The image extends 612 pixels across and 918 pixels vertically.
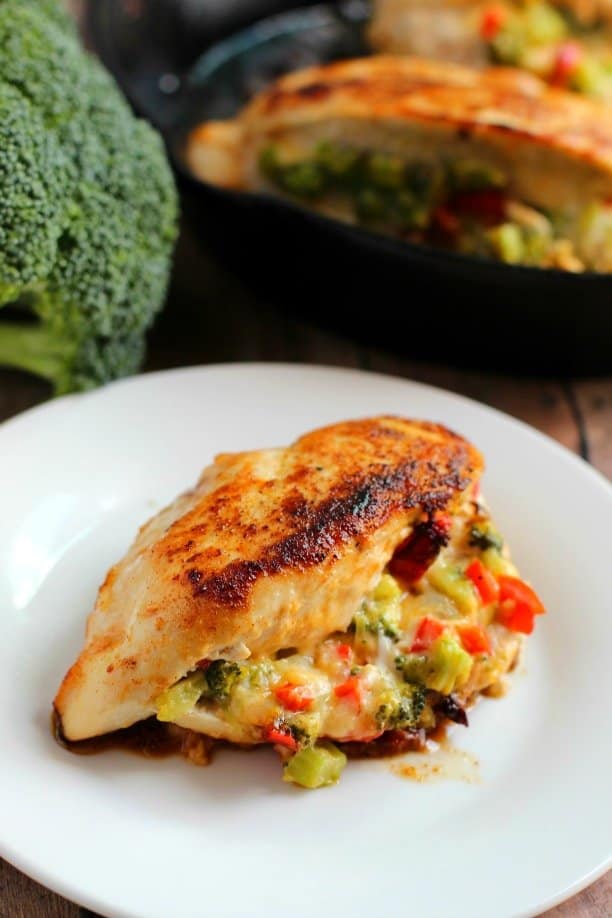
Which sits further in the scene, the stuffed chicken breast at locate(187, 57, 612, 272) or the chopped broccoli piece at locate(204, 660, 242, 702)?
the stuffed chicken breast at locate(187, 57, 612, 272)

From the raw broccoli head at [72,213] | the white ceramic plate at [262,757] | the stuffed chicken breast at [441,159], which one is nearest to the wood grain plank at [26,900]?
the white ceramic plate at [262,757]

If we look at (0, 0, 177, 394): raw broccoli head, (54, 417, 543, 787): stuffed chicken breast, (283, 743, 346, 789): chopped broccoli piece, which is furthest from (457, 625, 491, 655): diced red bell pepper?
(0, 0, 177, 394): raw broccoli head

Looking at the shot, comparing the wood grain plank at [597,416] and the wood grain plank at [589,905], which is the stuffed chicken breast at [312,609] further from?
the wood grain plank at [597,416]

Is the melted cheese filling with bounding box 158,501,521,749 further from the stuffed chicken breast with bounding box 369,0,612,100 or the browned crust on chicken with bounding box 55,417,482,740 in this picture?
the stuffed chicken breast with bounding box 369,0,612,100

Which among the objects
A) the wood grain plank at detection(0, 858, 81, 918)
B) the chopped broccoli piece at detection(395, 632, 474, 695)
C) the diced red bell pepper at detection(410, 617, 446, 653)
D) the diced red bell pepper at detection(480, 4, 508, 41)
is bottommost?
the wood grain plank at detection(0, 858, 81, 918)

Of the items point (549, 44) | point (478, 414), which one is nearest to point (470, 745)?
point (478, 414)

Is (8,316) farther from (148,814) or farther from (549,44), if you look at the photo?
(549,44)

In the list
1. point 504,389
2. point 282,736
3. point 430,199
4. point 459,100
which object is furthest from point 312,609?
point 459,100
